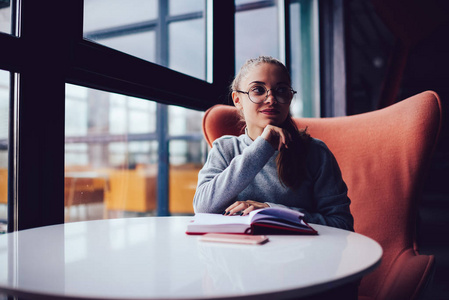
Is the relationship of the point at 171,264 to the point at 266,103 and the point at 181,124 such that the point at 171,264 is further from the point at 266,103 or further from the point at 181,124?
the point at 181,124

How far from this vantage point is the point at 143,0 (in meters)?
1.86

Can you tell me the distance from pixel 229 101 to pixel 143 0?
0.71m

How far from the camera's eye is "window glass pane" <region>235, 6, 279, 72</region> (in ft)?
7.69

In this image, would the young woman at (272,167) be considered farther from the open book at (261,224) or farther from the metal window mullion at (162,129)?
the metal window mullion at (162,129)

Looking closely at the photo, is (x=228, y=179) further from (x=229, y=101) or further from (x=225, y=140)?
(x=229, y=101)

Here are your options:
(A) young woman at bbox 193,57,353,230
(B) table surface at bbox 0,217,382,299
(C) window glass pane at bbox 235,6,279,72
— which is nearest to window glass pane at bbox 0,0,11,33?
(B) table surface at bbox 0,217,382,299

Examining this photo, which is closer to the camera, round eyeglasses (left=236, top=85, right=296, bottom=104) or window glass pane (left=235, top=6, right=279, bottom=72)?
round eyeglasses (left=236, top=85, right=296, bottom=104)

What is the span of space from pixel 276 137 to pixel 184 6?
5.27ft

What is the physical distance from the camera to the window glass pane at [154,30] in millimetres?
1318

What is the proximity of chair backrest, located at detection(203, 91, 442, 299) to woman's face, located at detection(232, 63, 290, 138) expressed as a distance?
0.28m

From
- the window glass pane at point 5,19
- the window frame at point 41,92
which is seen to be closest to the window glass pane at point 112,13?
the window frame at point 41,92

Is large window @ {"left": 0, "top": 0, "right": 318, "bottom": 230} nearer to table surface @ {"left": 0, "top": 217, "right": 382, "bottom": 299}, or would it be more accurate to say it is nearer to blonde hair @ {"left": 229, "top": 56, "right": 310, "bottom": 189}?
table surface @ {"left": 0, "top": 217, "right": 382, "bottom": 299}

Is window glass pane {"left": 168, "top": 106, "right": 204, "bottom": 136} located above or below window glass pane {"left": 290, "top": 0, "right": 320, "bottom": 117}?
below

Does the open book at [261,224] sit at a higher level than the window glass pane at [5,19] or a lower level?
lower
